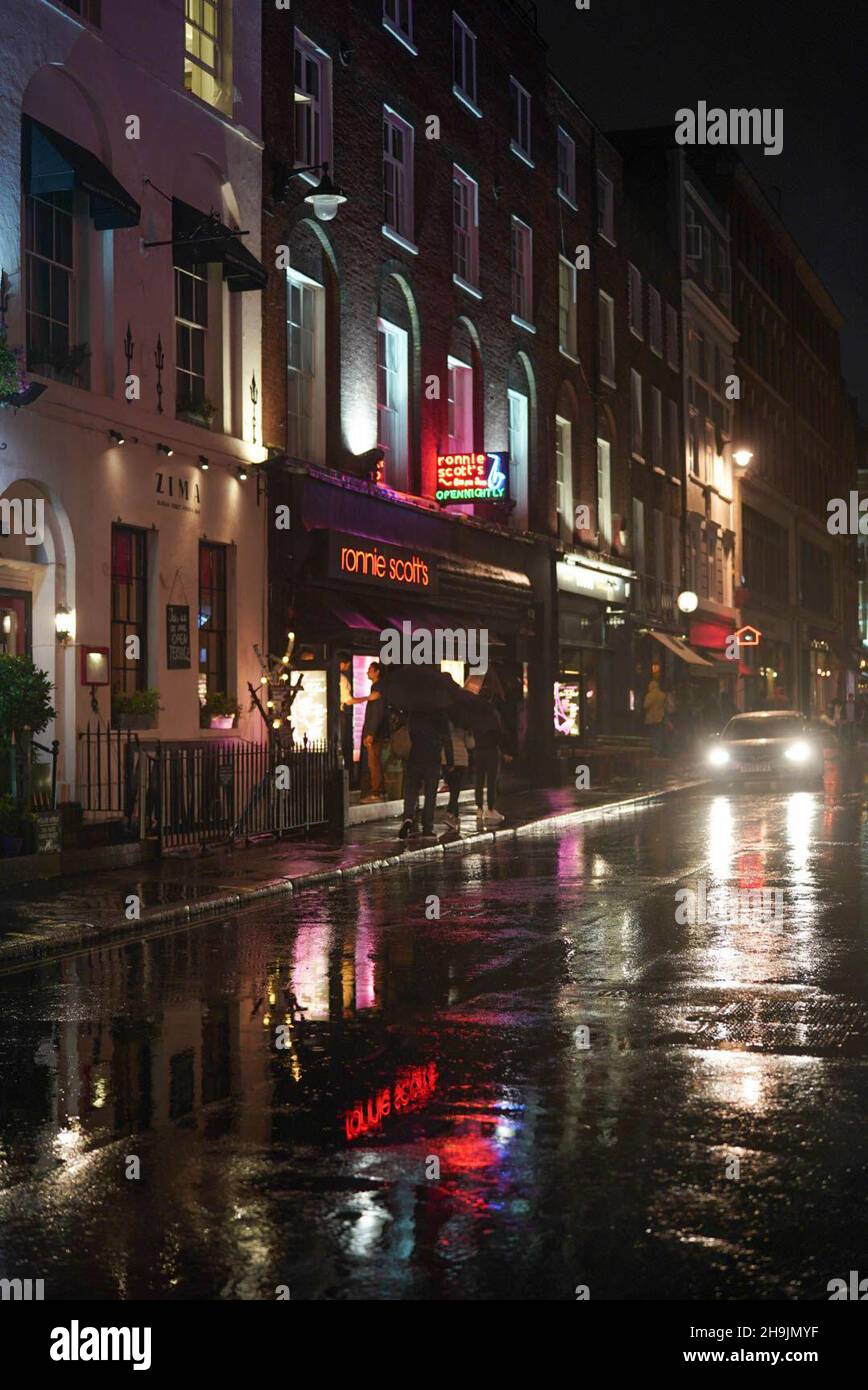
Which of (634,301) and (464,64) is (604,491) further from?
(464,64)

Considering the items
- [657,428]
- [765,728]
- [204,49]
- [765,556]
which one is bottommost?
[765,728]

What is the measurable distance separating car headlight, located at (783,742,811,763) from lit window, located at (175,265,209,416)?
51.1ft

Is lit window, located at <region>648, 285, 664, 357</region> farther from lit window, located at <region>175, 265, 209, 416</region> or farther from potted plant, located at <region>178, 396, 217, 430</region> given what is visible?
potted plant, located at <region>178, 396, 217, 430</region>

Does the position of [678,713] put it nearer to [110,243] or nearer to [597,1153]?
[110,243]

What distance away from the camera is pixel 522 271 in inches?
1410

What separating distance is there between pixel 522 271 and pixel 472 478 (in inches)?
323

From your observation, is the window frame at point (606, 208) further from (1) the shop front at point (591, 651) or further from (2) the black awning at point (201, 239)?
(2) the black awning at point (201, 239)

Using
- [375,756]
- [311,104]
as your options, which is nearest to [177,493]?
[375,756]

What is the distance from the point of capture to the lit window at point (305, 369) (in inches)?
981

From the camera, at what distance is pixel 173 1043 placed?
814 centimetres

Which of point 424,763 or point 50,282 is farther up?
point 50,282

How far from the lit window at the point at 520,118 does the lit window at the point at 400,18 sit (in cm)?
550
